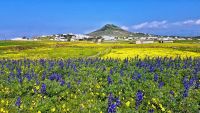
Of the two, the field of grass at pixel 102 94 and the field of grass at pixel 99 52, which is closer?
the field of grass at pixel 102 94

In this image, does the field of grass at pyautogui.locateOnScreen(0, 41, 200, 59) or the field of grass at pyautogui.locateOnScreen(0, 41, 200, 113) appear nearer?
the field of grass at pyautogui.locateOnScreen(0, 41, 200, 113)

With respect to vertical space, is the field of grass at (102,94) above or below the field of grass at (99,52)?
above

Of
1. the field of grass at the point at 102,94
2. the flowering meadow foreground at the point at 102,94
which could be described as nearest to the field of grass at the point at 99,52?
the field of grass at the point at 102,94

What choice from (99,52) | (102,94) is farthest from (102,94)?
(99,52)

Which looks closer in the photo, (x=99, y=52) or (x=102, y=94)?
(x=102, y=94)

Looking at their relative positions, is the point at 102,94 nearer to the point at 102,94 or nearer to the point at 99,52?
the point at 102,94

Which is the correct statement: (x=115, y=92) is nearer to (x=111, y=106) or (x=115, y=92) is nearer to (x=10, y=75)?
(x=111, y=106)

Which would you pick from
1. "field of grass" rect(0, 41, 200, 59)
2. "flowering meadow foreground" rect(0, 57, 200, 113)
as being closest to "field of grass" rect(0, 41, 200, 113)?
"flowering meadow foreground" rect(0, 57, 200, 113)

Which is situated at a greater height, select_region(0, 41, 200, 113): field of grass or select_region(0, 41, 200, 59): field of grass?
select_region(0, 41, 200, 113): field of grass

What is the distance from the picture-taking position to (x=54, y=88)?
48.6 feet

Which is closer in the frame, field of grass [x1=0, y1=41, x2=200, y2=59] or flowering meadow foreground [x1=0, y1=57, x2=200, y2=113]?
flowering meadow foreground [x1=0, y1=57, x2=200, y2=113]

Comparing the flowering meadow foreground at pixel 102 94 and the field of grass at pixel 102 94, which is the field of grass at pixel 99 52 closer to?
the field of grass at pixel 102 94

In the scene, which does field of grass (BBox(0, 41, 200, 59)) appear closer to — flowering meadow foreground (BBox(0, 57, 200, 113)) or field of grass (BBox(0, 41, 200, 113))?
field of grass (BBox(0, 41, 200, 113))

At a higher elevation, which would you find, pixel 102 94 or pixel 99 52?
pixel 102 94
